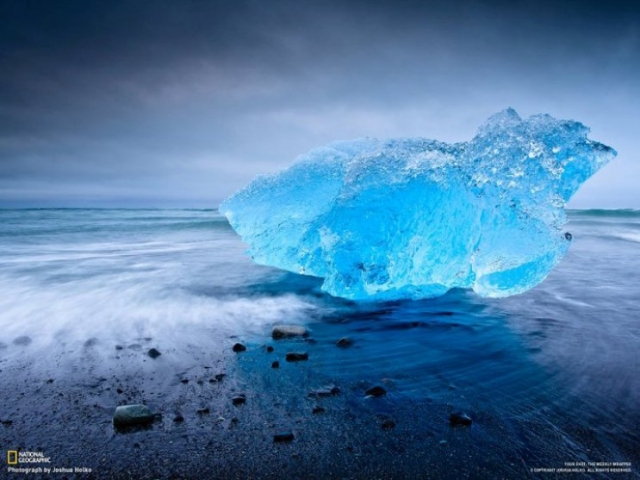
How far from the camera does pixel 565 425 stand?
2547mm

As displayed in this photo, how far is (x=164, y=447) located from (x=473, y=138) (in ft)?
18.0

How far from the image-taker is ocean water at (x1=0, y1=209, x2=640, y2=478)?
8.52ft

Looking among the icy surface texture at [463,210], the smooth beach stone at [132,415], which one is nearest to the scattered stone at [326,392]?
the smooth beach stone at [132,415]

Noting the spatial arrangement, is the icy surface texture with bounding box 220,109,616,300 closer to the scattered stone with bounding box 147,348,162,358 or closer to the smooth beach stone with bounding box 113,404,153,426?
the scattered stone with bounding box 147,348,162,358

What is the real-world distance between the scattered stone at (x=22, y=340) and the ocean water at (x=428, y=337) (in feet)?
0.06

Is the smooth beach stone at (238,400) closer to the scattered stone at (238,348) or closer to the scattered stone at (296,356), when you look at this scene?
the scattered stone at (296,356)

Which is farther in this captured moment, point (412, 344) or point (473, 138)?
point (473, 138)

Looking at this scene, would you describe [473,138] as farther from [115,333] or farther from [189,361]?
[115,333]

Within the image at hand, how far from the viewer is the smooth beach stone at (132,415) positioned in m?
2.49

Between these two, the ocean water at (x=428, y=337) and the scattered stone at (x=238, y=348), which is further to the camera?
the scattered stone at (x=238, y=348)

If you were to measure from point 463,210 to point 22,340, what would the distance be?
18.4ft

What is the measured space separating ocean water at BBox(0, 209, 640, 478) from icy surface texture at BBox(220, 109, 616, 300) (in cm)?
54

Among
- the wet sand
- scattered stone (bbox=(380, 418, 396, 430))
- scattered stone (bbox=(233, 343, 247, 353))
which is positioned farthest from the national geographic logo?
scattered stone (bbox=(380, 418, 396, 430))

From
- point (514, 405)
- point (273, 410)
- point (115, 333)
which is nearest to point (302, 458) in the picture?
point (273, 410)
